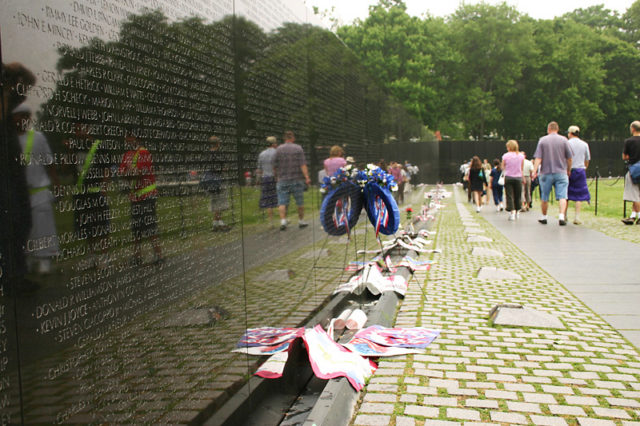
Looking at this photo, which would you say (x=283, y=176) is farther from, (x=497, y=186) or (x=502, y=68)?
(x=502, y=68)

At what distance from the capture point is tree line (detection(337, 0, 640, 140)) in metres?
48.3

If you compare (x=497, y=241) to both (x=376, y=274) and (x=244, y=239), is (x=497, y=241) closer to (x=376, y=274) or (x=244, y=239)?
(x=376, y=274)

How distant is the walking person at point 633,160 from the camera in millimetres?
11781

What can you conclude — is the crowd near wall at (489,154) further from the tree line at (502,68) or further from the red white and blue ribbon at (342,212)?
the red white and blue ribbon at (342,212)

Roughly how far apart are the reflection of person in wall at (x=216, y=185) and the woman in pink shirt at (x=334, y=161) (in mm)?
3086

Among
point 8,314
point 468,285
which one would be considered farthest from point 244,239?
point 468,285

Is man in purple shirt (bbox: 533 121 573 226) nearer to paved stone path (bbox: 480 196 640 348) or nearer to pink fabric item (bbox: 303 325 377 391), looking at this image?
paved stone path (bbox: 480 196 640 348)

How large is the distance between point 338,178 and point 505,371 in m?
3.15

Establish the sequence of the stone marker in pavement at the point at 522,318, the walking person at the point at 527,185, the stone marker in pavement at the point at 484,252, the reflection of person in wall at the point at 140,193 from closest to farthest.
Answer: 1. the reflection of person in wall at the point at 140,193
2. the stone marker in pavement at the point at 522,318
3. the stone marker in pavement at the point at 484,252
4. the walking person at the point at 527,185

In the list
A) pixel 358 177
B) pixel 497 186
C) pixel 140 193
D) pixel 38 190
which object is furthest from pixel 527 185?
pixel 38 190

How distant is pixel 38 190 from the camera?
1876 mm

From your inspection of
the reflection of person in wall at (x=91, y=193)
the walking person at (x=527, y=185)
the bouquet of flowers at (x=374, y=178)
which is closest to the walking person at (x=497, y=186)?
the walking person at (x=527, y=185)

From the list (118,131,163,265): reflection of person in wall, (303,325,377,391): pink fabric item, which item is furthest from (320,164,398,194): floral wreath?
(118,131,163,265): reflection of person in wall

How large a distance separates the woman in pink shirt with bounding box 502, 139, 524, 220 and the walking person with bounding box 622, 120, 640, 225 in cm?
323
